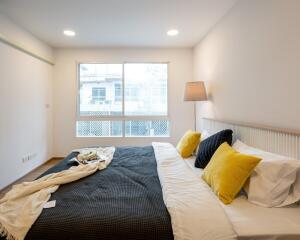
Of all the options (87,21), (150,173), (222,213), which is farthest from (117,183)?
(87,21)

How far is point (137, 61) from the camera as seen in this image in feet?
15.7

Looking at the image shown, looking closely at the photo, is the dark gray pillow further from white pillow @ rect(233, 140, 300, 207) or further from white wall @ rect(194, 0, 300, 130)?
white pillow @ rect(233, 140, 300, 207)

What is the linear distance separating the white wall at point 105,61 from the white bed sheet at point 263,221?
3429 millimetres

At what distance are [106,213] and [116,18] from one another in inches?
109

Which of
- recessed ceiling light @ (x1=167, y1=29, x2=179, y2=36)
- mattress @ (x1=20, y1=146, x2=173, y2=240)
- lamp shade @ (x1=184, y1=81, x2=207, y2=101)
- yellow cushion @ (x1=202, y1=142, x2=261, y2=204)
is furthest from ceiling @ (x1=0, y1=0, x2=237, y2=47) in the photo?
mattress @ (x1=20, y1=146, x2=173, y2=240)

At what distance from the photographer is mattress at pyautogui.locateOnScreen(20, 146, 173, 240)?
122 centimetres

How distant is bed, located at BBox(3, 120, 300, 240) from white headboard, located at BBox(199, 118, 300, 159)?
0.43 m

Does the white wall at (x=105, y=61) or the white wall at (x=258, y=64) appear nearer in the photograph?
the white wall at (x=258, y=64)

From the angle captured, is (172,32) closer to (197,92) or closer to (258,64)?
(197,92)

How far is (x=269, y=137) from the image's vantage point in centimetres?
194

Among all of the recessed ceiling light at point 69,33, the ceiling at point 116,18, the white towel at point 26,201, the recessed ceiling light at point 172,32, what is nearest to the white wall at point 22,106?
the ceiling at point 116,18

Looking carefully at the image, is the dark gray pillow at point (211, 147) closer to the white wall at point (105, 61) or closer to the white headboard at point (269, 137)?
the white headboard at point (269, 137)

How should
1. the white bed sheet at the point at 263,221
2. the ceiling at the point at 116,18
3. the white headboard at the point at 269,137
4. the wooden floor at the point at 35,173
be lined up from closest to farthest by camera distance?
the white bed sheet at the point at 263,221 → the white headboard at the point at 269,137 → the ceiling at the point at 116,18 → the wooden floor at the point at 35,173

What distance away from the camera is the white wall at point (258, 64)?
176cm
